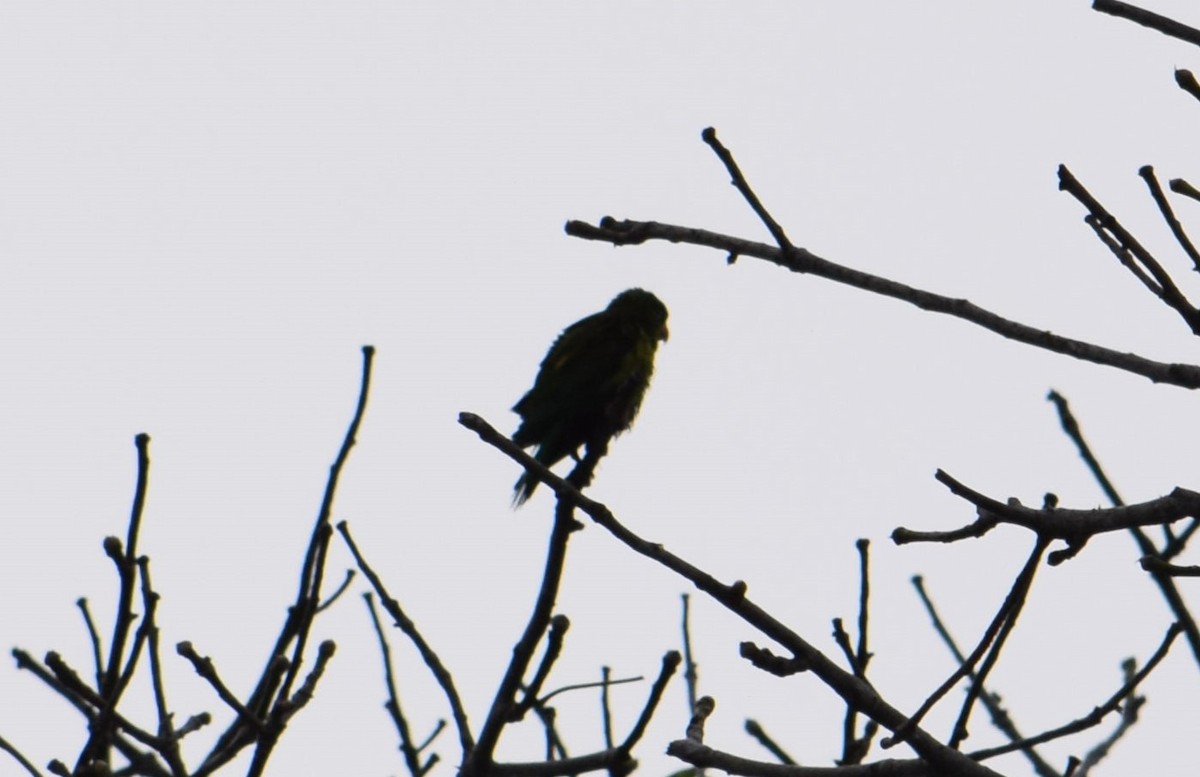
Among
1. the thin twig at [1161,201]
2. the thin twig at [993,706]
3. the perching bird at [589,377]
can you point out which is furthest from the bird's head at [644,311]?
the thin twig at [1161,201]

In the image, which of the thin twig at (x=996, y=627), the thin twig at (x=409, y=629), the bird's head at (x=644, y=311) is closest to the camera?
the thin twig at (x=996, y=627)

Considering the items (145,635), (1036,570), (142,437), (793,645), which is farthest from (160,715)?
(1036,570)

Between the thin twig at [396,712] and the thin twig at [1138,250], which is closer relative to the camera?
the thin twig at [1138,250]

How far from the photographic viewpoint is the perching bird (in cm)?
611

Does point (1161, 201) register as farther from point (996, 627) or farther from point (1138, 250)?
point (996, 627)

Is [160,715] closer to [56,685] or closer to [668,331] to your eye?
[56,685]

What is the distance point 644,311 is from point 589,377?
82 cm

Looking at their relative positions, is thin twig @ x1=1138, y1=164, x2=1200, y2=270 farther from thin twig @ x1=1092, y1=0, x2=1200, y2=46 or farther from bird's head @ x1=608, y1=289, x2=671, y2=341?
bird's head @ x1=608, y1=289, x2=671, y2=341

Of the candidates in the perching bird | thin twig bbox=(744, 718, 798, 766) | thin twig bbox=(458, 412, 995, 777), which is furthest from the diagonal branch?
the perching bird

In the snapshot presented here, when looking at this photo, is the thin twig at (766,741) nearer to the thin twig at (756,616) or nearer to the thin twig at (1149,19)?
the thin twig at (756,616)

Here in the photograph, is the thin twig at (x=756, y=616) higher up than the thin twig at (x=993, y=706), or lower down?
lower down

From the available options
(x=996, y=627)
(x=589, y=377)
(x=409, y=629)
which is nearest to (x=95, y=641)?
(x=409, y=629)

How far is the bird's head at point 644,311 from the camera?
23.3ft

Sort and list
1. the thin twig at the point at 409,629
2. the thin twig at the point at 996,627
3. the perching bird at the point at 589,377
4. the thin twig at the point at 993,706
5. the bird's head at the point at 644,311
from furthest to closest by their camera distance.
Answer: the bird's head at the point at 644,311 → the perching bird at the point at 589,377 → the thin twig at the point at 993,706 → the thin twig at the point at 409,629 → the thin twig at the point at 996,627
